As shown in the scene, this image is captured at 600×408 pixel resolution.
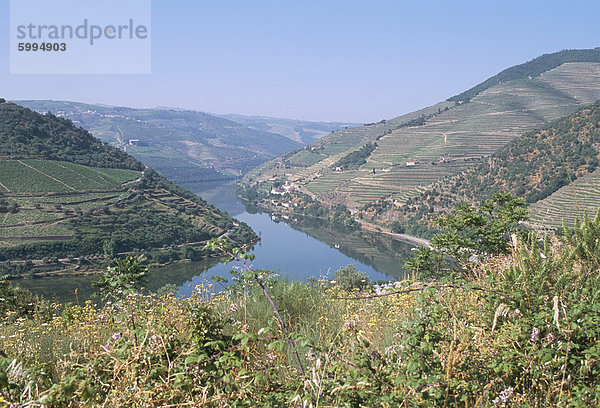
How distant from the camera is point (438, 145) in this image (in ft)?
313

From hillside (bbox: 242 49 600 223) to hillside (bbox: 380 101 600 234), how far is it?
6014mm

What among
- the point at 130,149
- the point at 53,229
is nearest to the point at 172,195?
the point at 53,229

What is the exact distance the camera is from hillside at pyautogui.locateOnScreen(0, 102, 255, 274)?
146 ft

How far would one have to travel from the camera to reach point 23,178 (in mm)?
54062

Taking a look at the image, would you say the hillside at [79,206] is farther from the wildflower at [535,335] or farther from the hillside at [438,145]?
the wildflower at [535,335]

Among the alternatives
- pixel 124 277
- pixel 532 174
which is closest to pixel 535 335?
pixel 124 277

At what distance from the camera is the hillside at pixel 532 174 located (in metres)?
49.2

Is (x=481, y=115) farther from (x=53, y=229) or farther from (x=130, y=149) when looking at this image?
(x=130, y=149)

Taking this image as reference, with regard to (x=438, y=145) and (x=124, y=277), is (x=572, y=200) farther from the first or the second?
(x=438, y=145)

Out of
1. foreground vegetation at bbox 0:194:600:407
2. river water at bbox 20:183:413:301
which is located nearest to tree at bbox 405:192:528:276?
foreground vegetation at bbox 0:194:600:407

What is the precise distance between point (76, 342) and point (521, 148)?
7266 centimetres

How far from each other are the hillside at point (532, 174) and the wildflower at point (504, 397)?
45211mm

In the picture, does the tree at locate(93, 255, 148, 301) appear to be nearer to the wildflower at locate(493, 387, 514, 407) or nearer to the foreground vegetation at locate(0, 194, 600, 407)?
the foreground vegetation at locate(0, 194, 600, 407)

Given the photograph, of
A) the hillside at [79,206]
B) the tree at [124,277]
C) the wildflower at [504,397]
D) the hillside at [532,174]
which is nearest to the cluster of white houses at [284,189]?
the hillside at [532,174]
